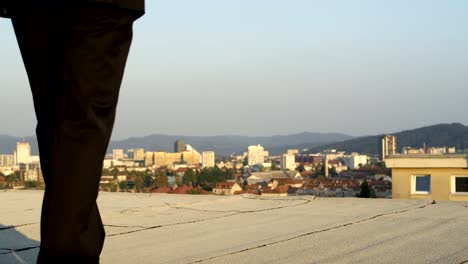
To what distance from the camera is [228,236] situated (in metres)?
3.17

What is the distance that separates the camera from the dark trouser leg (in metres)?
1.47

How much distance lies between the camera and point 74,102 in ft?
4.84

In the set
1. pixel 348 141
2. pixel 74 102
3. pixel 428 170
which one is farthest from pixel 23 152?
pixel 74 102

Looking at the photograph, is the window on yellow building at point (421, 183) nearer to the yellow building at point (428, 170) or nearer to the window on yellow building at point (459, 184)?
the yellow building at point (428, 170)

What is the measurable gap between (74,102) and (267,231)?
78.0 inches

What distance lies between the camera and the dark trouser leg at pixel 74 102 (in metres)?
Result: 1.47

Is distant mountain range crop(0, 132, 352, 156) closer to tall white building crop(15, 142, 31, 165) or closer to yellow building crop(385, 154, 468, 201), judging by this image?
tall white building crop(15, 142, 31, 165)

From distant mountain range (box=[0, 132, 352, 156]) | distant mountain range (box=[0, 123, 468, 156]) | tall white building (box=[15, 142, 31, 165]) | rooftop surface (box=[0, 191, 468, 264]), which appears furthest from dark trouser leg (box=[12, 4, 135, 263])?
distant mountain range (box=[0, 132, 352, 156])

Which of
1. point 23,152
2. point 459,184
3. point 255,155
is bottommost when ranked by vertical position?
point 459,184

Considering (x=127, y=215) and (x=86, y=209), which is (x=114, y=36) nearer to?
(x=86, y=209)

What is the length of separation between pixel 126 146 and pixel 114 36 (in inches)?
5562

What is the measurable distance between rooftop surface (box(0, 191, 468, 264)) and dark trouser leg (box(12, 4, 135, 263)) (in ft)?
3.30

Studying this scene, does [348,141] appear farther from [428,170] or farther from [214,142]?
[428,170]

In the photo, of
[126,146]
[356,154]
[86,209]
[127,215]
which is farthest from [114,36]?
[126,146]
